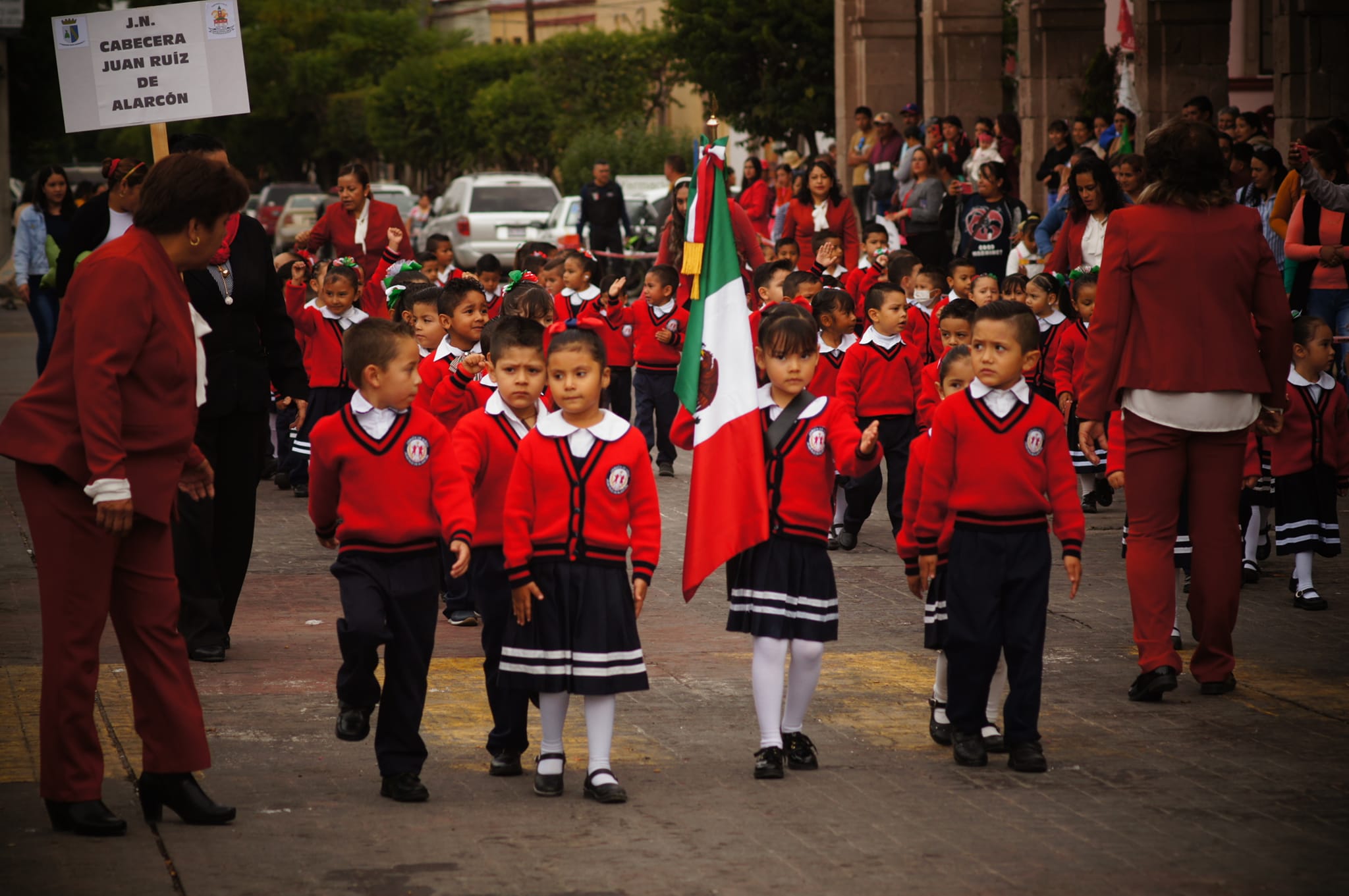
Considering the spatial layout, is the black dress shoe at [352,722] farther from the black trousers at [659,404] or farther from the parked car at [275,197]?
the parked car at [275,197]

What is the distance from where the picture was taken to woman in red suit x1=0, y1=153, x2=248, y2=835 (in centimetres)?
513

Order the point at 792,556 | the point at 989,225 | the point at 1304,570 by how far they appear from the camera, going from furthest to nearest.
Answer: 1. the point at 989,225
2. the point at 1304,570
3. the point at 792,556

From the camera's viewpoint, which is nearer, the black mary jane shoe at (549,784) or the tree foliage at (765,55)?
the black mary jane shoe at (549,784)

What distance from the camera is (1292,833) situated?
5289mm

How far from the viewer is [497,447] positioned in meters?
6.25

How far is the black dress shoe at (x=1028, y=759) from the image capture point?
595 centimetres

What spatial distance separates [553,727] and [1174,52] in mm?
15801

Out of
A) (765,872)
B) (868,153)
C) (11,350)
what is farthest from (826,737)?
(11,350)

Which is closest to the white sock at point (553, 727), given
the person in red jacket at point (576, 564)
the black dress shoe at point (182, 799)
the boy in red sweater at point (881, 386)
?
the person in red jacket at point (576, 564)

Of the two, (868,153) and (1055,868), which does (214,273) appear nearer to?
(1055,868)

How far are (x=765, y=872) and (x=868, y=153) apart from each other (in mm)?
19592

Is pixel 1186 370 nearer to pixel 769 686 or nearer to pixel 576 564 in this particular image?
pixel 769 686

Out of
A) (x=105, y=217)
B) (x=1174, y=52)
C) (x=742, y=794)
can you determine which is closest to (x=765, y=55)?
(x=1174, y=52)

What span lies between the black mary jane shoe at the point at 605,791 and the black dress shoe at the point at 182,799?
3.51 feet
